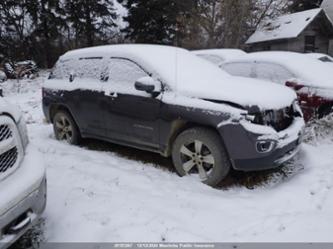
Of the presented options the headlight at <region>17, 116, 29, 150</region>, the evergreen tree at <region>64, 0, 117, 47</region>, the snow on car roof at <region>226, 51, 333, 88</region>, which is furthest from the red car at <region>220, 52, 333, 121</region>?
the evergreen tree at <region>64, 0, 117, 47</region>

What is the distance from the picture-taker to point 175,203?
370 cm

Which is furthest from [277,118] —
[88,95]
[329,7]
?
[329,7]

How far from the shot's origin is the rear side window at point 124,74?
15.6ft

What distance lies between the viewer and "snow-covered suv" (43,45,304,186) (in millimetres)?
3875

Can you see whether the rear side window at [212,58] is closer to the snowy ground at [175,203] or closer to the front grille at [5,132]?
the snowy ground at [175,203]

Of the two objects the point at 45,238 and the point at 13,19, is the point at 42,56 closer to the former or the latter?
the point at 13,19

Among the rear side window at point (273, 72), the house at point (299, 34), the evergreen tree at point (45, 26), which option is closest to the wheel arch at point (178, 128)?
the rear side window at point (273, 72)

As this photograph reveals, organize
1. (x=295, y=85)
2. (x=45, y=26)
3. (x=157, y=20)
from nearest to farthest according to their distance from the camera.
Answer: (x=295, y=85) < (x=157, y=20) < (x=45, y=26)

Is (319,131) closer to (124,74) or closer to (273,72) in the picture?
(273,72)

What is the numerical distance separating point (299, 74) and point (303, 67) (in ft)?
1.04

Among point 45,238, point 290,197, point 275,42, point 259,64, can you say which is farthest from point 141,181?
point 275,42

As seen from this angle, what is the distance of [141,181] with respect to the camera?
4.28m

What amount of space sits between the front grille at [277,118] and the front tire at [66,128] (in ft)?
10.6

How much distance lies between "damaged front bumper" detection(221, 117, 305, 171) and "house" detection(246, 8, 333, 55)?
23896 mm
